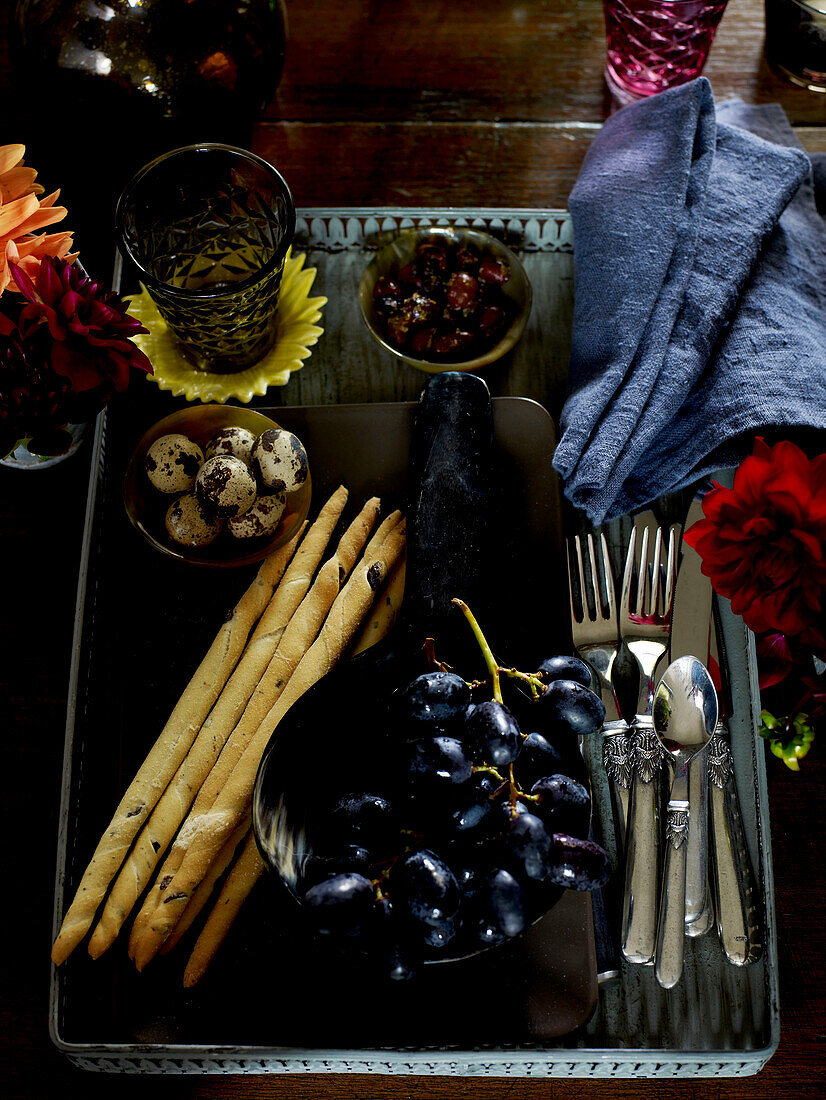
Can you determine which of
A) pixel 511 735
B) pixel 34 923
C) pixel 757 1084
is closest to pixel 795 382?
pixel 511 735

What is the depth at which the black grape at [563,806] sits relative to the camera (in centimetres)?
41

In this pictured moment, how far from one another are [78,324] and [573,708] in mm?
329

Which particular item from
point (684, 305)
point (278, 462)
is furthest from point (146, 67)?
point (684, 305)

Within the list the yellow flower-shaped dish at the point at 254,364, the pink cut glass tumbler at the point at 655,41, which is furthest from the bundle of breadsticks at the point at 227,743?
the pink cut glass tumbler at the point at 655,41

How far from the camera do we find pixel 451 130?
26.8 inches

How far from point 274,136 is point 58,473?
33cm

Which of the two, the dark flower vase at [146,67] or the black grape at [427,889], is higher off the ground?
the dark flower vase at [146,67]

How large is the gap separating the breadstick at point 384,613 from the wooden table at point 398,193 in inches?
8.1

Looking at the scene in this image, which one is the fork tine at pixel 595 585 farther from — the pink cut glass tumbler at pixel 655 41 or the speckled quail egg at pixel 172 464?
the pink cut glass tumbler at pixel 655 41

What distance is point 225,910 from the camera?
47cm

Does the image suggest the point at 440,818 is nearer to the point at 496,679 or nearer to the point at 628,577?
the point at 496,679

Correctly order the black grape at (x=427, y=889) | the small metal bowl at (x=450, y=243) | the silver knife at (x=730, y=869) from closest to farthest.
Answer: the black grape at (x=427, y=889)
the silver knife at (x=730, y=869)
the small metal bowl at (x=450, y=243)

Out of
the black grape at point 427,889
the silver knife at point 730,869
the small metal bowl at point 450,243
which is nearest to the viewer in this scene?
the black grape at point 427,889

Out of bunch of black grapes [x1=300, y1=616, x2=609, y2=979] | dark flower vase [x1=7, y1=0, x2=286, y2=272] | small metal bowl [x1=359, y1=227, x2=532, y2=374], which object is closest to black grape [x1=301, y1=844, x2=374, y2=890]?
bunch of black grapes [x1=300, y1=616, x2=609, y2=979]
